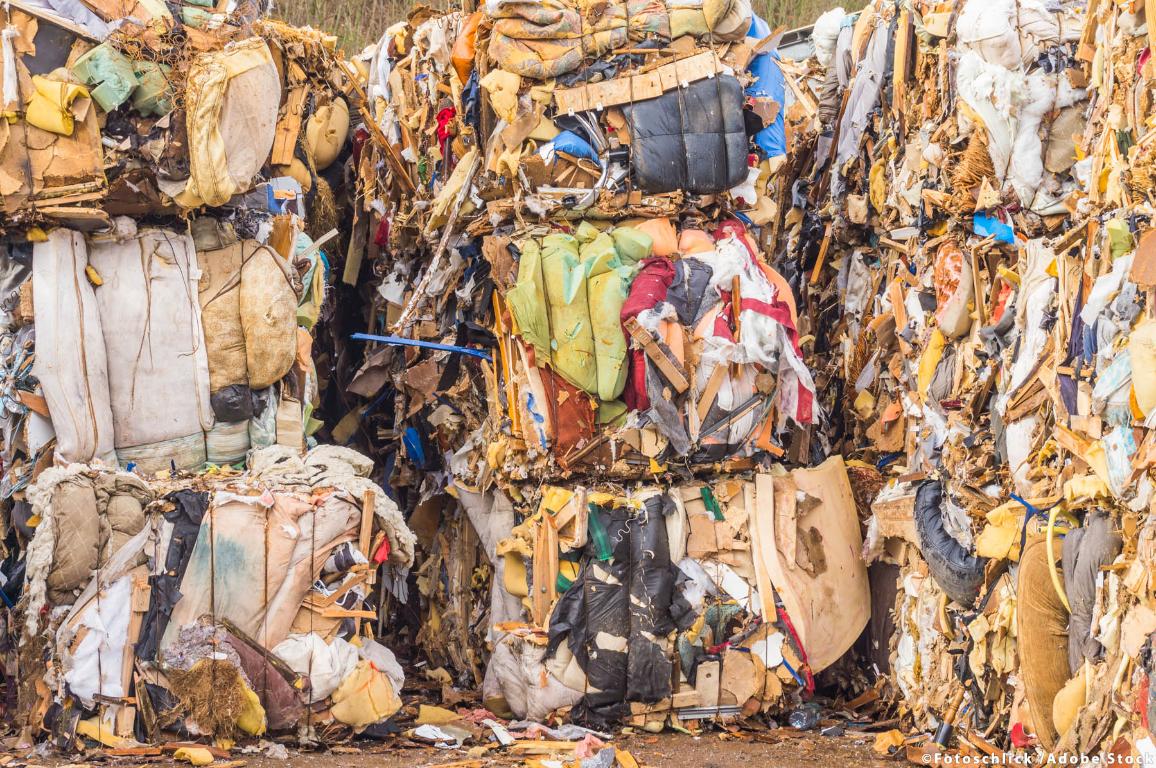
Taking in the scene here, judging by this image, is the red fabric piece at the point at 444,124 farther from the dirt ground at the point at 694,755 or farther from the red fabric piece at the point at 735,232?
the dirt ground at the point at 694,755

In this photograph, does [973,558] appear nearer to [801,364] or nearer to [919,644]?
[919,644]

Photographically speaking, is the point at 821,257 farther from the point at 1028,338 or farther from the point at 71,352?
the point at 71,352

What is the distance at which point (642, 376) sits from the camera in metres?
7.79

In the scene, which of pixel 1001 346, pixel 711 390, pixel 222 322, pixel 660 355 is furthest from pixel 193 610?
pixel 1001 346

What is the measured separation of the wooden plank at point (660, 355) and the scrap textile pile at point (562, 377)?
0.02 m

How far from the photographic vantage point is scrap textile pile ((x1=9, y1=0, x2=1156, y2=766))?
23.0 feet

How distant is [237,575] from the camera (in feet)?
23.4

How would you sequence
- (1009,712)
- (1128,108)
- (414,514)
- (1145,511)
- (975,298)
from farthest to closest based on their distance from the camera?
(414,514)
(975,298)
(1009,712)
(1128,108)
(1145,511)

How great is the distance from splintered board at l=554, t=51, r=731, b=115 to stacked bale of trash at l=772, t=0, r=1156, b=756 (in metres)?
1.12

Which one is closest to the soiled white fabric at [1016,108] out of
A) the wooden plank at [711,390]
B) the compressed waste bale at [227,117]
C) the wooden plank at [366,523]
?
the wooden plank at [711,390]

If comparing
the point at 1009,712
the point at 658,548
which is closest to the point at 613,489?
the point at 658,548

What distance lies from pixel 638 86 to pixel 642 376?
1575 millimetres

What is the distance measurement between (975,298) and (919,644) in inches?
72.7

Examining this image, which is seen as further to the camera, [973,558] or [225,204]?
[225,204]
